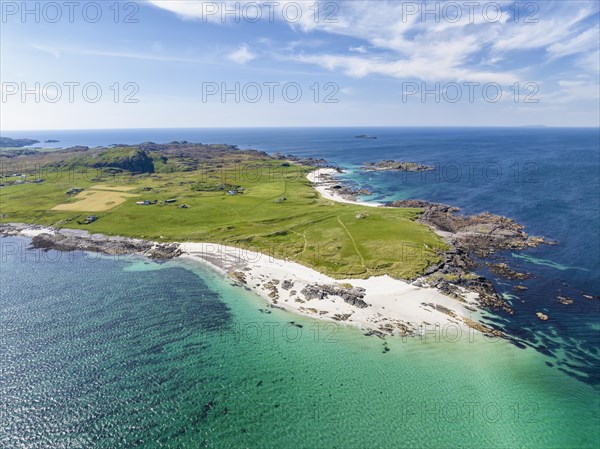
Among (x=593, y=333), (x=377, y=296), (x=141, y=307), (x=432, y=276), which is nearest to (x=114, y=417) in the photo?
(x=141, y=307)

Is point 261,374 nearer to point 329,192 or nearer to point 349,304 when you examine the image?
point 349,304

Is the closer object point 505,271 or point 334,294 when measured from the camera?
point 334,294

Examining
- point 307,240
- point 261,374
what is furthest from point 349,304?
point 307,240

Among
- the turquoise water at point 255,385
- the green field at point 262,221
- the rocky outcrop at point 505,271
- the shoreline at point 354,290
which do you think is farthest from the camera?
the green field at point 262,221

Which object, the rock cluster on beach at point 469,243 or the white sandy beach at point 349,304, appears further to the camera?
the rock cluster on beach at point 469,243

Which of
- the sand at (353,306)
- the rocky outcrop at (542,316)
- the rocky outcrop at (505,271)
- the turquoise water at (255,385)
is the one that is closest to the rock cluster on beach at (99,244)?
the sand at (353,306)

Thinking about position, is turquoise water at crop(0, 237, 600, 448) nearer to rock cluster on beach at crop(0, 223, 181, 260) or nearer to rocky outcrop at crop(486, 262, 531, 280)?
rock cluster on beach at crop(0, 223, 181, 260)

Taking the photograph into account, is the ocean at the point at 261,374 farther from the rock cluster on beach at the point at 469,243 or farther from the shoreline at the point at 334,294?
the rock cluster on beach at the point at 469,243
